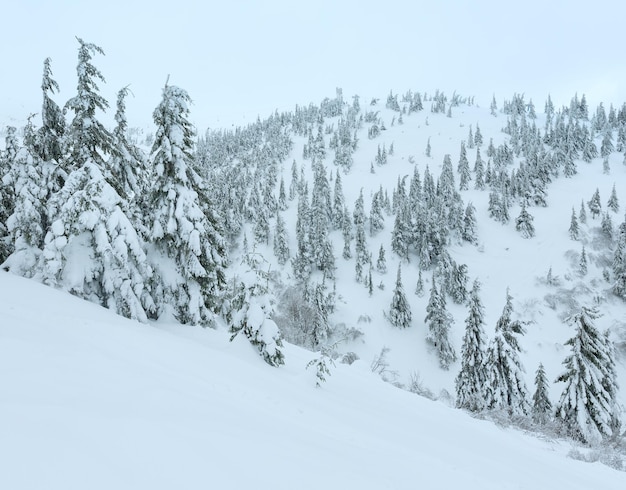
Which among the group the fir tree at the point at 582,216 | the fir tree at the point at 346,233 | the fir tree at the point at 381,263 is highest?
the fir tree at the point at 582,216

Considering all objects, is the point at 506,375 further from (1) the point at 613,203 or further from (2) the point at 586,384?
(1) the point at 613,203

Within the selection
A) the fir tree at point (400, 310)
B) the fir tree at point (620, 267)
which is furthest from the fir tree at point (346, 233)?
the fir tree at point (620, 267)

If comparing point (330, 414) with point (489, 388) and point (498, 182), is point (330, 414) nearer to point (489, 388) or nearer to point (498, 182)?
point (489, 388)

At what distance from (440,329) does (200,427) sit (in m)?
49.3

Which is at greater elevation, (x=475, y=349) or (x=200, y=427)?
(x=200, y=427)

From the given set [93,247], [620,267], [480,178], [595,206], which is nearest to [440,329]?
[620,267]

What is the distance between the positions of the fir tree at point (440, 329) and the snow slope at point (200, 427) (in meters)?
41.0

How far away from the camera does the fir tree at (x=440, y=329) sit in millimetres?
48094

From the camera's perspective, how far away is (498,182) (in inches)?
3049

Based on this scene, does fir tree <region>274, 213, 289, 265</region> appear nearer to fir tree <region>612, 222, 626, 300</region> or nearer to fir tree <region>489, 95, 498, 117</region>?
fir tree <region>612, 222, 626, 300</region>

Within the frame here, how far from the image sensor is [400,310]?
53219 millimetres

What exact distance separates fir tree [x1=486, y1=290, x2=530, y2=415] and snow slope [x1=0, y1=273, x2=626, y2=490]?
1566 cm

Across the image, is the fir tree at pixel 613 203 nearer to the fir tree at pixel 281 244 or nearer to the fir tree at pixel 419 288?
the fir tree at pixel 419 288

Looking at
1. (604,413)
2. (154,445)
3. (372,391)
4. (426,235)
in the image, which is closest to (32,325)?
(154,445)
